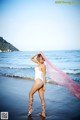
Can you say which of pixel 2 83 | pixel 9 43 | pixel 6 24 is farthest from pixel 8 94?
pixel 6 24

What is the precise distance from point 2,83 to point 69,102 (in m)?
1.52

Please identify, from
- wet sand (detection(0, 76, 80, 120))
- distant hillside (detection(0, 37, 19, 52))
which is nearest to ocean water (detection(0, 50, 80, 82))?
distant hillside (detection(0, 37, 19, 52))

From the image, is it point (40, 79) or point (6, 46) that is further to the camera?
point (6, 46)

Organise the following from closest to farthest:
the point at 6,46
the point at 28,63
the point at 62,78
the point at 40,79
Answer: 1. the point at 40,79
2. the point at 62,78
3. the point at 28,63
4. the point at 6,46

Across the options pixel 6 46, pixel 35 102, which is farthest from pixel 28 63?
pixel 35 102

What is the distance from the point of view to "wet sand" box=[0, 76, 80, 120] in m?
4.05

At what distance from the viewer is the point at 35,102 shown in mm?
4352

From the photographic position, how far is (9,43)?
4723 mm

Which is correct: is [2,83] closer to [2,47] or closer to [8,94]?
[8,94]

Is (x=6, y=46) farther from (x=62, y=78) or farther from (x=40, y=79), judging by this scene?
(x=62, y=78)

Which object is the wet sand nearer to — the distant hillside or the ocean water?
the ocean water

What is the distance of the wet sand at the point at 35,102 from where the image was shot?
4.05 m

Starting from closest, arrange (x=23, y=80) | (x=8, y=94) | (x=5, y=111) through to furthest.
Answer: (x=5, y=111) < (x=8, y=94) < (x=23, y=80)

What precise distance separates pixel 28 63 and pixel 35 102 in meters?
0.86
